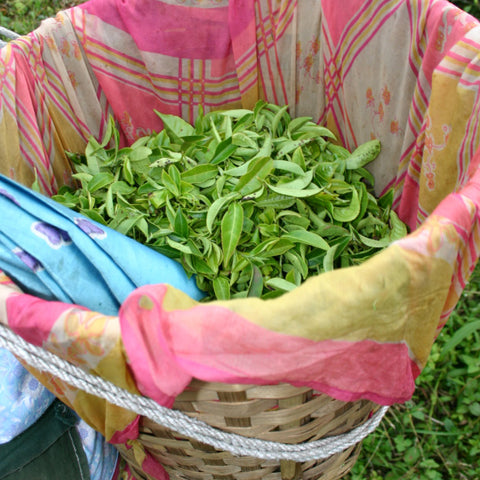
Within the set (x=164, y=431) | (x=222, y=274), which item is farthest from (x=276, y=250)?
(x=164, y=431)

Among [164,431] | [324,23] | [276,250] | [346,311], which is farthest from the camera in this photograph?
[324,23]

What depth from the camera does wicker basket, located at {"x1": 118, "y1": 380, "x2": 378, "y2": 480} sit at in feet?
1.52

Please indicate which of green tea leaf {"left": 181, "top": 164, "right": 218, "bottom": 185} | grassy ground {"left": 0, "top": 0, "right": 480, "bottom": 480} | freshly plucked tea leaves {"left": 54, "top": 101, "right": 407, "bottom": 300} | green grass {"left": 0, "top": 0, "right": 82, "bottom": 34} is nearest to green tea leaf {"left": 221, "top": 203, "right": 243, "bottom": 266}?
freshly plucked tea leaves {"left": 54, "top": 101, "right": 407, "bottom": 300}

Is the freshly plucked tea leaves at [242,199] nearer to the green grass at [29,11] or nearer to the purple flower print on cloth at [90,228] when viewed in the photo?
the purple flower print on cloth at [90,228]

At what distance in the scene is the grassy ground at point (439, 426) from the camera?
0.87 metres

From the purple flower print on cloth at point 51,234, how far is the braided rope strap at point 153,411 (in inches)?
6.1

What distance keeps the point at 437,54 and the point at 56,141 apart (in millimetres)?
642

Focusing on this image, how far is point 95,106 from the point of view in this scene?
3.00 ft

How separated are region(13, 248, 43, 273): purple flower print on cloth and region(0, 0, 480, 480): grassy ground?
0.68m

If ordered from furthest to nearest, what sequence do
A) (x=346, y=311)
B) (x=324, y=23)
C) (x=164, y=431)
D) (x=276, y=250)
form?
(x=324, y=23) → (x=276, y=250) → (x=164, y=431) → (x=346, y=311)

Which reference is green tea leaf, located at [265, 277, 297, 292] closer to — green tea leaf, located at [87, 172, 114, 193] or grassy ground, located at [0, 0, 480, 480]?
green tea leaf, located at [87, 172, 114, 193]

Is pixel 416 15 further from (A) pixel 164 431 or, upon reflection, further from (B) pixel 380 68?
(A) pixel 164 431

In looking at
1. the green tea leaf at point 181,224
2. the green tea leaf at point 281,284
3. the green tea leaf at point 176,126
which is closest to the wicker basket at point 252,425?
the green tea leaf at point 281,284

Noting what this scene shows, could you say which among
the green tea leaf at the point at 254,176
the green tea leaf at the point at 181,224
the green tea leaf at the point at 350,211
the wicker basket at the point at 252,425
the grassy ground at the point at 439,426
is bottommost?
the grassy ground at the point at 439,426
